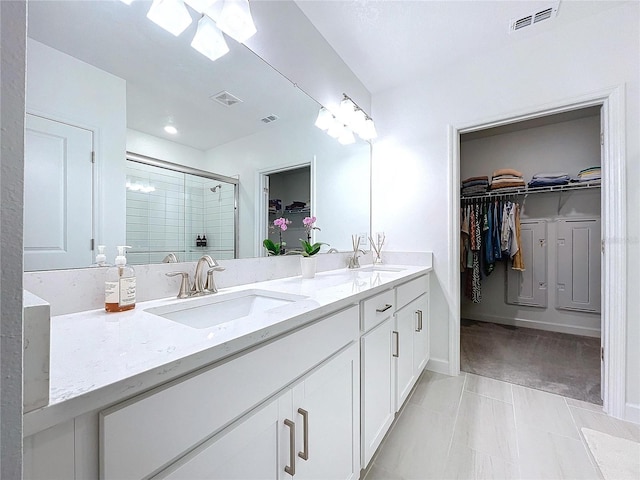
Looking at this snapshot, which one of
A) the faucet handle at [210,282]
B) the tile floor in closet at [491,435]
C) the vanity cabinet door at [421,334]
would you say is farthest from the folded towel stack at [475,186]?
the faucet handle at [210,282]

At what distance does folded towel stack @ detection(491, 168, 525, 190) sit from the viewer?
10.1ft

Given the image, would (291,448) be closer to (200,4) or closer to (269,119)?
(269,119)

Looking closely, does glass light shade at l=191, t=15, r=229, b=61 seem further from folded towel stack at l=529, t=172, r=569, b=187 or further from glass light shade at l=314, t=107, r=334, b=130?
folded towel stack at l=529, t=172, r=569, b=187

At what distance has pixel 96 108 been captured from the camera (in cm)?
87

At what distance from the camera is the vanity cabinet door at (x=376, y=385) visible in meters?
1.12

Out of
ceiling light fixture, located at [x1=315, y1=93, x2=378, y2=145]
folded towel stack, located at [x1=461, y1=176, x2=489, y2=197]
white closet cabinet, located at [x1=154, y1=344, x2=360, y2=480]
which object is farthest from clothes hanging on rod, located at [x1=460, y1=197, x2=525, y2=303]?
white closet cabinet, located at [x1=154, y1=344, x2=360, y2=480]

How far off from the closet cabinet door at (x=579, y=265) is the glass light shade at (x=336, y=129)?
108 inches

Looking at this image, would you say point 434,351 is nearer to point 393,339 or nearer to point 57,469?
point 393,339

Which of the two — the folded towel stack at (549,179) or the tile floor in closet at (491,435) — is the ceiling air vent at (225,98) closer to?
the tile floor in closet at (491,435)

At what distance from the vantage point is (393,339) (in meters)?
1.41

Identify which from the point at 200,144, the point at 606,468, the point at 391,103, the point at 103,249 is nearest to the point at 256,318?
the point at 103,249

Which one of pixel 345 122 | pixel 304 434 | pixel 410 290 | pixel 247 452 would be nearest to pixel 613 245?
pixel 410 290

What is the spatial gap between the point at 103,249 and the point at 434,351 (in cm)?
223

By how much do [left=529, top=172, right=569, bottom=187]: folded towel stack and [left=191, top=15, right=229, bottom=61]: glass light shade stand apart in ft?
10.7
